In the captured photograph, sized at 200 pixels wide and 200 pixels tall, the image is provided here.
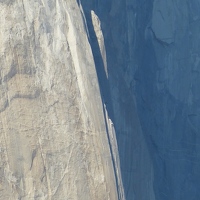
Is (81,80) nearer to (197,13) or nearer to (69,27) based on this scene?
(69,27)

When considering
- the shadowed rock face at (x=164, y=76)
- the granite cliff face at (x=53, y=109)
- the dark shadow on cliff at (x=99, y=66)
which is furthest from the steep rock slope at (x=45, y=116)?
the shadowed rock face at (x=164, y=76)

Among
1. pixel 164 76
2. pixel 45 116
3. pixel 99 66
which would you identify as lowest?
pixel 45 116

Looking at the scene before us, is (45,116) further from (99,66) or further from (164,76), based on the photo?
(164,76)

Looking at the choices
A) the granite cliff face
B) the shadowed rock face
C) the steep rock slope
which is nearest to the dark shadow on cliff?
the granite cliff face

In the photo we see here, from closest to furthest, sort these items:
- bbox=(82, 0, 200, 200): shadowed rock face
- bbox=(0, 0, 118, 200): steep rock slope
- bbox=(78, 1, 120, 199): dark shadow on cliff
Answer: bbox=(0, 0, 118, 200): steep rock slope, bbox=(78, 1, 120, 199): dark shadow on cliff, bbox=(82, 0, 200, 200): shadowed rock face

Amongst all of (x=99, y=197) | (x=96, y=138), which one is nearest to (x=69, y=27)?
(x=96, y=138)

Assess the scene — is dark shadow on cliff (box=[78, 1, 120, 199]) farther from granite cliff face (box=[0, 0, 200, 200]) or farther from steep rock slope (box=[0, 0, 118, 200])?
steep rock slope (box=[0, 0, 118, 200])

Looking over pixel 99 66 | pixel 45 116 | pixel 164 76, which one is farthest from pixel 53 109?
pixel 164 76

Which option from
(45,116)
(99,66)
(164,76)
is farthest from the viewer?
(164,76)
